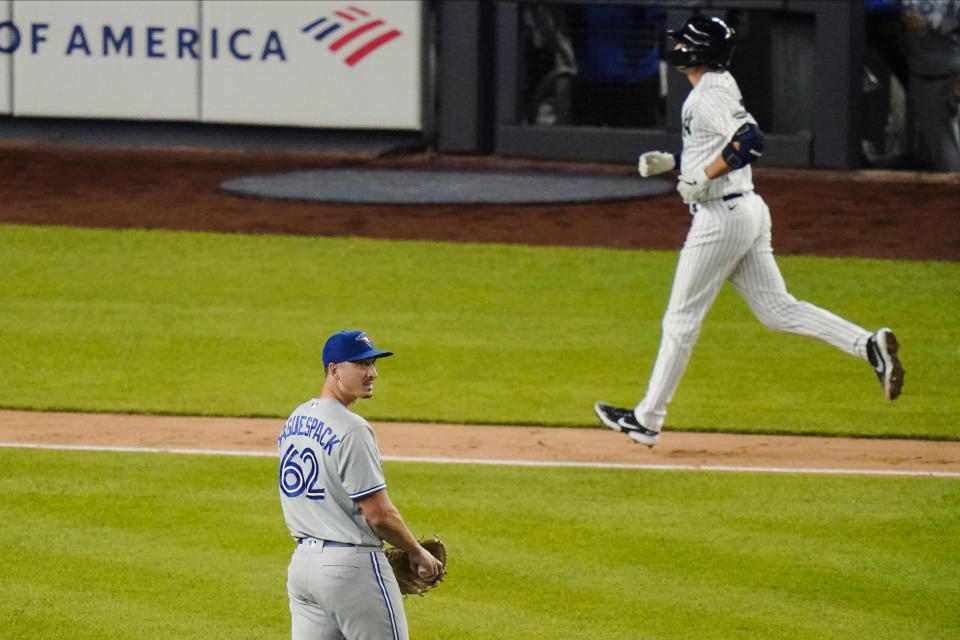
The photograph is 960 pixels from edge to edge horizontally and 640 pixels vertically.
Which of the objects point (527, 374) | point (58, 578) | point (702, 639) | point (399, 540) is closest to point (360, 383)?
point (399, 540)

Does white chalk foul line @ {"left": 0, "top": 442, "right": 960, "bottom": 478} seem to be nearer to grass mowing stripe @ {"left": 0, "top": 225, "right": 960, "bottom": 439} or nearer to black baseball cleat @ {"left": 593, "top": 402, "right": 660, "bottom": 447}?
black baseball cleat @ {"left": 593, "top": 402, "right": 660, "bottom": 447}

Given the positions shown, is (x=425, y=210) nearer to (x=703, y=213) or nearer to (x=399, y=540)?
(x=703, y=213)

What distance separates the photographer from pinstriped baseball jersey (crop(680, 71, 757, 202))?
8.34 metres

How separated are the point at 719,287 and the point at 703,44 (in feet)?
3.88

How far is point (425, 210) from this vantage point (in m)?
16.9

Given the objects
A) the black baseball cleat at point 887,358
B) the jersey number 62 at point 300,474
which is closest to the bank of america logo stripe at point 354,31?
the black baseball cleat at point 887,358

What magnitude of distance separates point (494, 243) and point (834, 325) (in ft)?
23.1

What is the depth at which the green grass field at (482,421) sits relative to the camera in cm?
659

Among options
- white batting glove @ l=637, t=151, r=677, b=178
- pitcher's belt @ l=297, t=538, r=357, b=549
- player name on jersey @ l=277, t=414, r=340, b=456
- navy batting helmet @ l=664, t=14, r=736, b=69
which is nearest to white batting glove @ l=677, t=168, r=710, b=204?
white batting glove @ l=637, t=151, r=677, b=178

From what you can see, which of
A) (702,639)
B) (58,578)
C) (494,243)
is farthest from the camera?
(494,243)

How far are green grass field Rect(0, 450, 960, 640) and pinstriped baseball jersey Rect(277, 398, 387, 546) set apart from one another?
1639 mm

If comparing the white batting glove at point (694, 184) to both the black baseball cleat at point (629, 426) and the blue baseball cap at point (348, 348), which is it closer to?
the black baseball cleat at point (629, 426)

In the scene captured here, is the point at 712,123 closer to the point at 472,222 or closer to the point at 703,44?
the point at 703,44

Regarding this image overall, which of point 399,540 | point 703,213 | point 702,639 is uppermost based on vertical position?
point 703,213
